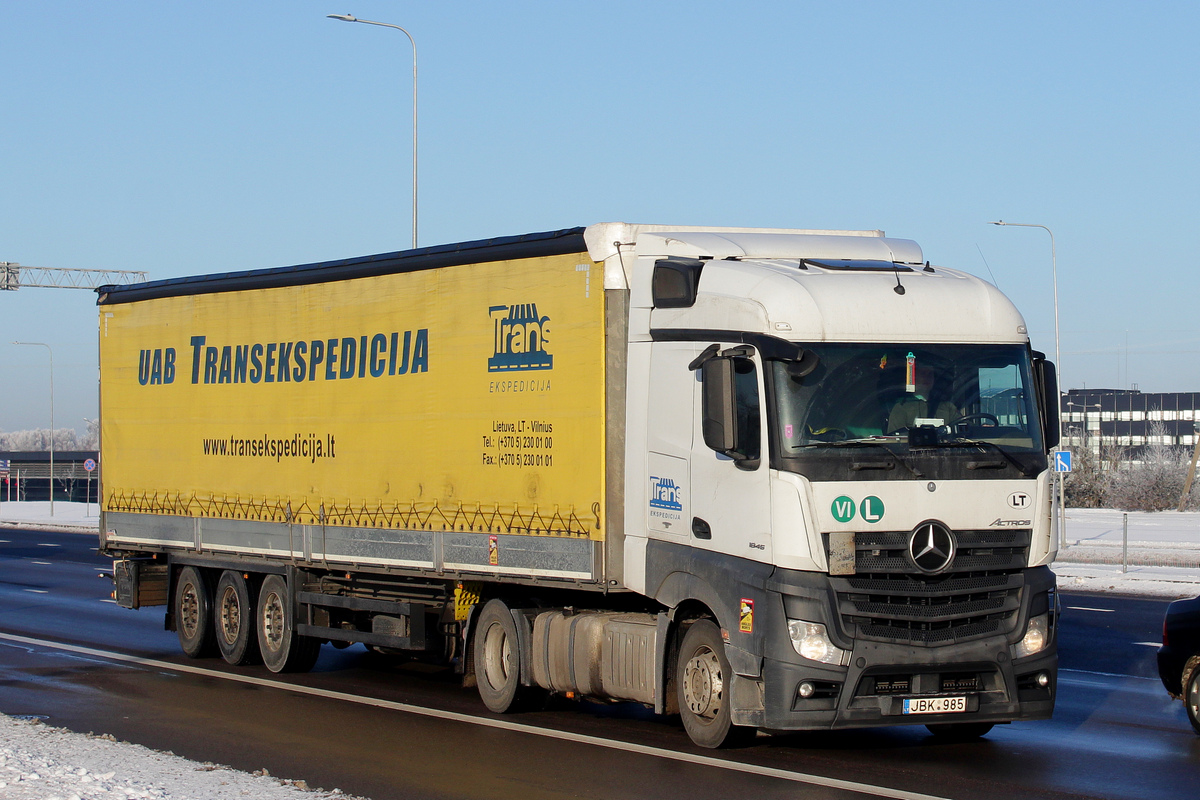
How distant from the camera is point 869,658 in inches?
353

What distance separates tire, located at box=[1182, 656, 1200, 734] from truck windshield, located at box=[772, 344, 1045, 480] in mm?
2290

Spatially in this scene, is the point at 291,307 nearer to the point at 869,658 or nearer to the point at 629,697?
the point at 629,697

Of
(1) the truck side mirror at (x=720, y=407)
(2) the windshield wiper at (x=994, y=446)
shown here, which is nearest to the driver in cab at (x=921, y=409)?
(2) the windshield wiper at (x=994, y=446)

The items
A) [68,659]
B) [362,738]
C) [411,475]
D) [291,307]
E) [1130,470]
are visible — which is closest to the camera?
[362,738]

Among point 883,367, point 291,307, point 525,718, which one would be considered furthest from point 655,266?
point 291,307

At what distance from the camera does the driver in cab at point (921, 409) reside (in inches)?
364

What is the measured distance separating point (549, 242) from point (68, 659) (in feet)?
27.9

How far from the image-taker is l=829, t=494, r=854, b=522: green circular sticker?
29.2 ft

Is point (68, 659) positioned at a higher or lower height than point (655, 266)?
lower

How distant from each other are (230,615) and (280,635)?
1.09 m

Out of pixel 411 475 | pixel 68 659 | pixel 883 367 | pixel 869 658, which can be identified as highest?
pixel 883 367

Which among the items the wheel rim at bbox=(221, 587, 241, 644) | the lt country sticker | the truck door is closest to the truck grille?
the lt country sticker

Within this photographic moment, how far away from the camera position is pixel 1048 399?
9.79m

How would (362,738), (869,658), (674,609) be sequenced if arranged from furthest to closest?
(362,738), (674,609), (869,658)
